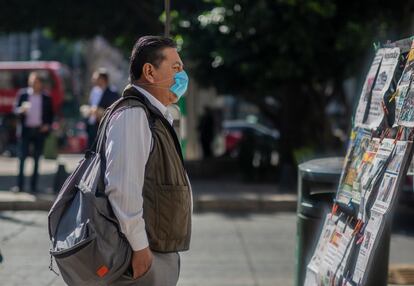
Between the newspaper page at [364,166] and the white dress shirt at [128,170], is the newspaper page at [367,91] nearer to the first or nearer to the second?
the newspaper page at [364,166]

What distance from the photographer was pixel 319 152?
1553cm

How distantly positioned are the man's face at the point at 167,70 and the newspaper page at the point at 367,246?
129 cm

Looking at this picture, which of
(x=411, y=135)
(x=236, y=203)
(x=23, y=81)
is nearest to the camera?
(x=411, y=135)

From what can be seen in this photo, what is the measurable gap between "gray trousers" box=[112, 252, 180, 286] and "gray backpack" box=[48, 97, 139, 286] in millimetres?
85

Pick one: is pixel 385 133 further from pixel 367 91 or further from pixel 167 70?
pixel 167 70

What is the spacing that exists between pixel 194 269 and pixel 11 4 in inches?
409

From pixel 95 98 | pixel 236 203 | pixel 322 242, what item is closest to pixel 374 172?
pixel 322 242

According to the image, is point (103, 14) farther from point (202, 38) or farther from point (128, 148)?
point (128, 148)

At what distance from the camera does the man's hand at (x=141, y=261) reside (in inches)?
124

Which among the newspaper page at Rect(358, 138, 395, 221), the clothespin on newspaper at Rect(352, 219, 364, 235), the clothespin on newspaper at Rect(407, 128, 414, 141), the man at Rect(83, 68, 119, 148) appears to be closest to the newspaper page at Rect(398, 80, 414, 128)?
the clothespin on newspaper at Rect(407, 128, 414, 141)

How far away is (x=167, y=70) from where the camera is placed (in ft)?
11.1

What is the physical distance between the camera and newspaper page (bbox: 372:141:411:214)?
368 cm

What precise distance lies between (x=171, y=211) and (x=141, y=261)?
0.26 m

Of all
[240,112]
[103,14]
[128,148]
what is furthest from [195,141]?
[240,112]
